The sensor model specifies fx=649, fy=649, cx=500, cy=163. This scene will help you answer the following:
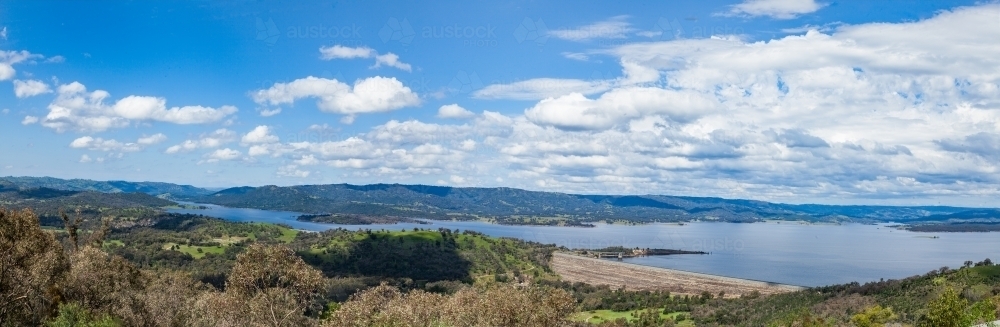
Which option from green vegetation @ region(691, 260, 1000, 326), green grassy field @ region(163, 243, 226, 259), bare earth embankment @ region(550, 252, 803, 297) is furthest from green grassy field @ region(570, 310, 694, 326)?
green grassy field @ region(163, 243, 226, 259)

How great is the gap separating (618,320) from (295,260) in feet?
262

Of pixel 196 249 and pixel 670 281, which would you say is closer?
pixel 670 281

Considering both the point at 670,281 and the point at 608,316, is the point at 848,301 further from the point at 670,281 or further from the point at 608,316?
the point at 670,281

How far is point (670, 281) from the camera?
170 meters

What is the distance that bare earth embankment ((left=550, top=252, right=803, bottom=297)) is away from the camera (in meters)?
155

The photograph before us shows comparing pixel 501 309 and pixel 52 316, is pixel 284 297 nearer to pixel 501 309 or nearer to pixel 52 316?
pixel 501 309

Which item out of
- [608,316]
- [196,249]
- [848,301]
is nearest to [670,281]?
[608,316]

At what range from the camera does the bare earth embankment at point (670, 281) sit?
15512 cm

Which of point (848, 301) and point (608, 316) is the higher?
point (848, 301)

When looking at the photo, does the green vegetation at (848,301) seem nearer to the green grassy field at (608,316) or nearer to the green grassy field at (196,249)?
the green grassy field at (608,316)

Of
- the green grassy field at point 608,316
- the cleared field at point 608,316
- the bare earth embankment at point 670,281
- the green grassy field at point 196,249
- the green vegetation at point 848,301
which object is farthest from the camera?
the green grassy field at point 196,249

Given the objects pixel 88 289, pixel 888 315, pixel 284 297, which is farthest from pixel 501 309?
pixel 888 315

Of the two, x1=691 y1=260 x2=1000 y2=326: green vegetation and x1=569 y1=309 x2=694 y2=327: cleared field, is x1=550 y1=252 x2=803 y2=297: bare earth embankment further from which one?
→ x1=569 y1=309 x2=694 y2=327: cleared field

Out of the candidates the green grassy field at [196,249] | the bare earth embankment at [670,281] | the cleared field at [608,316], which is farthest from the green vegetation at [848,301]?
the green grassy field at [196,249]
